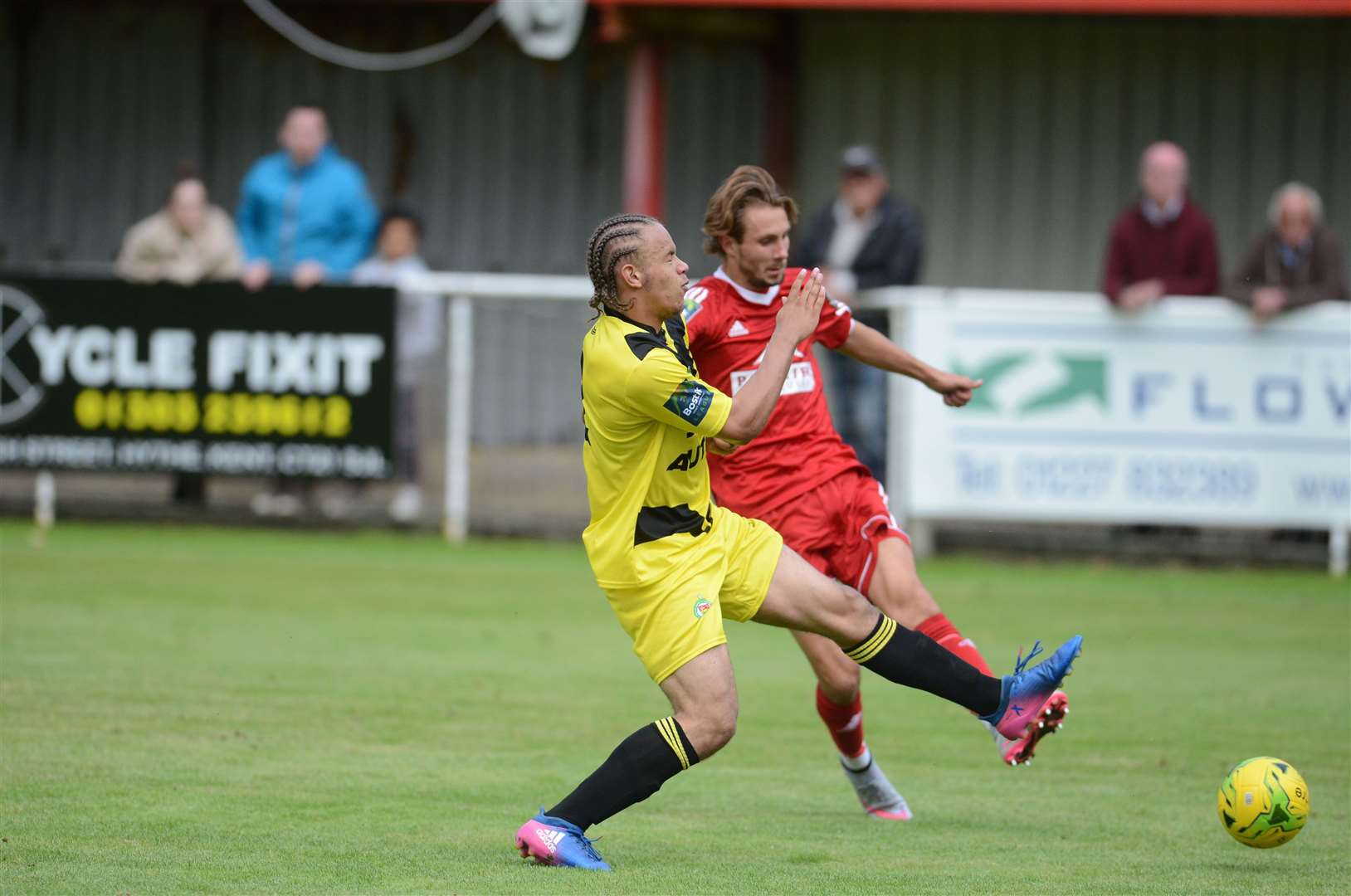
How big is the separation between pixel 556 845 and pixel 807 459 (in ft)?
6.33

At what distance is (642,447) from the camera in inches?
227

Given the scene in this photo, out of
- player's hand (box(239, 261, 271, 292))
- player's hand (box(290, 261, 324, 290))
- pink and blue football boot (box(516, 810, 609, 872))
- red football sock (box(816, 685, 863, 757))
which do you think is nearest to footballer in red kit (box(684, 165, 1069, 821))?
red football sock (box(816, 685, 863, 757))

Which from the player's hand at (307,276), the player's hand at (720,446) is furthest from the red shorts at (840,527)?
the player's hand at (307,276)

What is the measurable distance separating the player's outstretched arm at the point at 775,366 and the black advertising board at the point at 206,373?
7.97 meters

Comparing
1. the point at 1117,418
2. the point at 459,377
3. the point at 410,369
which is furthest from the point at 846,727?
the point at 410,369

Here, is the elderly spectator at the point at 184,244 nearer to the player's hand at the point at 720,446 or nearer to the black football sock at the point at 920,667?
the player's hand at the point at 720,446

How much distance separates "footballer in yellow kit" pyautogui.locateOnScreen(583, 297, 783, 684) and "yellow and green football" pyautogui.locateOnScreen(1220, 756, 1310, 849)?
5.11ft

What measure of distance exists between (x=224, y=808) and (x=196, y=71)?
44.0 ft

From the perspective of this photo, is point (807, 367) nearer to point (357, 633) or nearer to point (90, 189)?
point (357, 633)

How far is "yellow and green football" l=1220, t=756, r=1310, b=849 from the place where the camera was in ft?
18.8

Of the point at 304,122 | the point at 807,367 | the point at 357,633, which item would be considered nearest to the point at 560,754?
the point at 807,367

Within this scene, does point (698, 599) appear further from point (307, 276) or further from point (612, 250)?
point (307, 276)

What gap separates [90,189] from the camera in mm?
18516

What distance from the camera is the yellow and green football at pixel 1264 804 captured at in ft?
18.8
